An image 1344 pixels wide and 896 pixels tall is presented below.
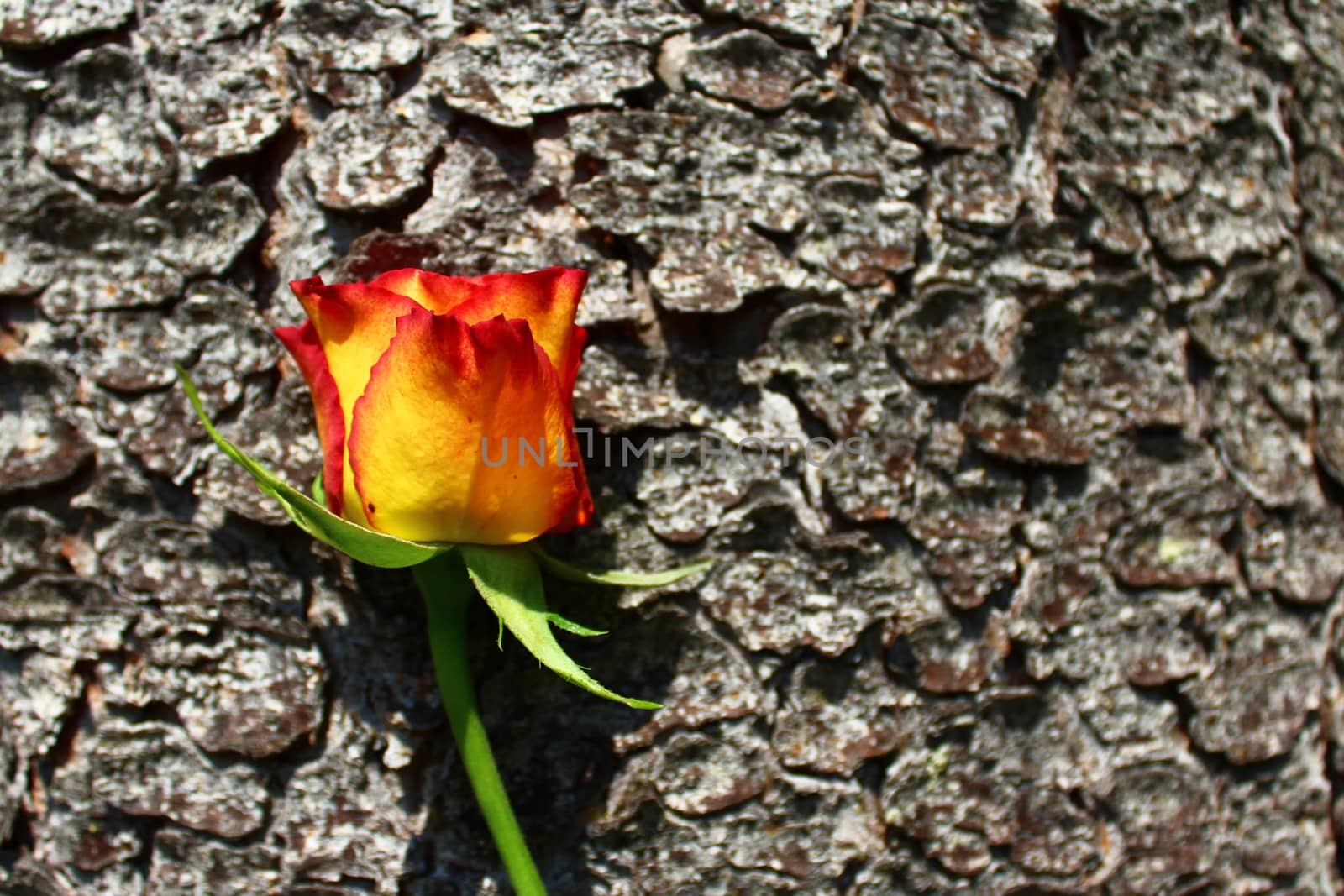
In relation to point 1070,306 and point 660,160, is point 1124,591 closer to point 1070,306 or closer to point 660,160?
point 1070,306

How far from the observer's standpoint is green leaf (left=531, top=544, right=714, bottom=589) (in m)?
0.81

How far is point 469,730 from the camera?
2.75 feet

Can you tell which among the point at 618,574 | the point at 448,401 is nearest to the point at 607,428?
the point at 618,574

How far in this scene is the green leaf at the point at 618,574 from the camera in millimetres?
815

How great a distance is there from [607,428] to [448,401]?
246 millimetres

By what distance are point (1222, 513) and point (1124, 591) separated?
137mm

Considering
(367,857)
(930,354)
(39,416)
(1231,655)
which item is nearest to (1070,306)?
(930,354)

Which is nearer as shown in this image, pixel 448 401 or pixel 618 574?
pixel 448 401

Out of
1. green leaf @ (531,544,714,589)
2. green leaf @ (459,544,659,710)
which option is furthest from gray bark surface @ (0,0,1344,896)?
green leaf @ (459,544,659,710)

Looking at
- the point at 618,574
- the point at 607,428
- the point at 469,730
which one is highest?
the point at 607,428

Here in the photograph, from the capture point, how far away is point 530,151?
0.94 meters

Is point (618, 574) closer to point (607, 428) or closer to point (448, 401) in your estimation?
point (607, 428)

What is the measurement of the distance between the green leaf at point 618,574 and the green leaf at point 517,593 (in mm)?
26

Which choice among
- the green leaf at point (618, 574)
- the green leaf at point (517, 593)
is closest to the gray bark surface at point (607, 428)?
the green leaf at point (618, 574)
